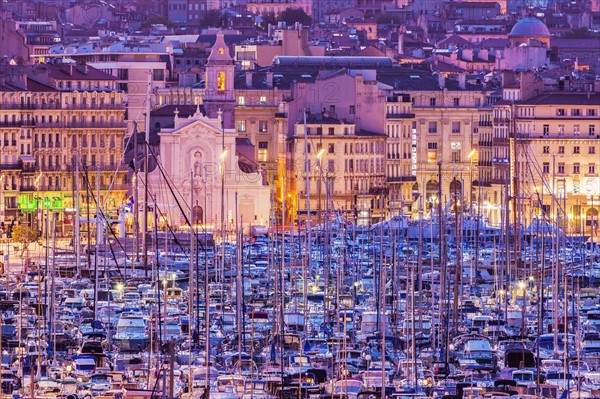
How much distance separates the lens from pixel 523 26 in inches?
5807

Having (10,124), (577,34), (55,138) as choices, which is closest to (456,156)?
(55,138)

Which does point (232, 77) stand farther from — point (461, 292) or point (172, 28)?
point (172, 28)

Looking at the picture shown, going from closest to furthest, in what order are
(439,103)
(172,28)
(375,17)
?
(439,103), (172,28), (375,17)

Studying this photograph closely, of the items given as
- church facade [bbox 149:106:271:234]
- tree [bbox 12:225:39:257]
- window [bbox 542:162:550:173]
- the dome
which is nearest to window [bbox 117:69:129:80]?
church facade [bbox 149:106:271:234]

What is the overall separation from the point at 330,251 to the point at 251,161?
28.4m

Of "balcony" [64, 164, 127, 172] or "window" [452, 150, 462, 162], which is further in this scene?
"window" [452, 150, 462, 162]

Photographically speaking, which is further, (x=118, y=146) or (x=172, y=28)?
(x=172, y=28)

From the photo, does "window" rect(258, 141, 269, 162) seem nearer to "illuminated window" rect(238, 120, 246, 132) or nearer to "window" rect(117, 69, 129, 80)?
"illuminated window" rect(238, 120, 246, 132)

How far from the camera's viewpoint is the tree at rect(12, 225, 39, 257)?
8406cm

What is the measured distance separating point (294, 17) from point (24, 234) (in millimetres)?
91695

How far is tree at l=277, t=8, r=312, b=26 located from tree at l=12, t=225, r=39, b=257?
273ft

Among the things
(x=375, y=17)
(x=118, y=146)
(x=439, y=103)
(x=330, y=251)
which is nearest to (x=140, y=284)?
(x=330, y=251)

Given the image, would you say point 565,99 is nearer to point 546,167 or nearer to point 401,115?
point 546,167

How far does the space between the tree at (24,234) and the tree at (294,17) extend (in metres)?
83.3
